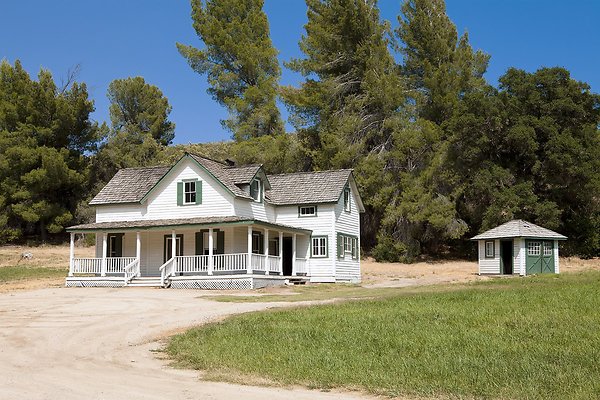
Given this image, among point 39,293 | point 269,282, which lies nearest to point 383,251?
point 269,282

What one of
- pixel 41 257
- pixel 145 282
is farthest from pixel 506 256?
pixel 41 257

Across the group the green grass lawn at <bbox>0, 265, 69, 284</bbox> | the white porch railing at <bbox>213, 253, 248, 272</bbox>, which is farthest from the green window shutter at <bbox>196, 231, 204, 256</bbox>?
the green grass lawn at <bbox>0, 265, 69, 284</bbox>

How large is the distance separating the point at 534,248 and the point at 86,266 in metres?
24.7

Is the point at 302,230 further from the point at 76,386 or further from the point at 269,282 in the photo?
the point at 76,386

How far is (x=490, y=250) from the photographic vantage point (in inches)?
1574

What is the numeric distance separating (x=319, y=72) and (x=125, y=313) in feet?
118

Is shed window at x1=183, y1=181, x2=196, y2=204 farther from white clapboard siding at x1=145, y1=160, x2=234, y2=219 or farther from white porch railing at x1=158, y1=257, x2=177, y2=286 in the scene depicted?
white porch railing at x1=158, y1=257, x2=177, y2=286

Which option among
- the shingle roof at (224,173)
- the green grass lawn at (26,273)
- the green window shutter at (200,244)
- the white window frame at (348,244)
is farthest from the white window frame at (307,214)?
the green grass lawn at (26,273)

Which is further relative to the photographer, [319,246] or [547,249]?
[547,249]

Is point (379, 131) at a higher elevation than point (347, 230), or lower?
higher

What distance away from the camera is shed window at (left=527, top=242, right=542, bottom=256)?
38531mm

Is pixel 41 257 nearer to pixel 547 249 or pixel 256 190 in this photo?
pixel 256 190

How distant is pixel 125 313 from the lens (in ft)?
67.1

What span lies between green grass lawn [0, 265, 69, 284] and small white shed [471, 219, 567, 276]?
25.0 m
